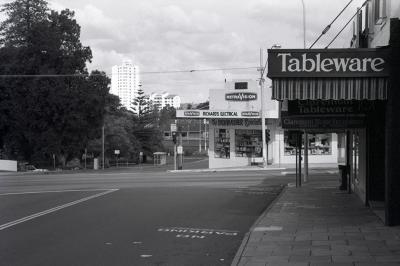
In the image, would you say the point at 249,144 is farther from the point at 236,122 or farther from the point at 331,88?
the point at 331,88

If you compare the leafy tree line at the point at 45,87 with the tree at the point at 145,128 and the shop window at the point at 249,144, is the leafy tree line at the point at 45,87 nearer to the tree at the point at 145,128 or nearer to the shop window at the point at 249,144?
the shop window at the point at 249,144

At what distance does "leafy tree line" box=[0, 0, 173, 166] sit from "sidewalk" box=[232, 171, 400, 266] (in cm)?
4670

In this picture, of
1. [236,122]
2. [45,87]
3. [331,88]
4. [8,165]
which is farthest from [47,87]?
[331,88]

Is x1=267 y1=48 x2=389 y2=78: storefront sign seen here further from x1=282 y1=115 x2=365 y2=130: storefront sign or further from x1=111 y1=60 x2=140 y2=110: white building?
x1=111 y1=60 x2=140 y2=110: white building

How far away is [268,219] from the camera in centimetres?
1314

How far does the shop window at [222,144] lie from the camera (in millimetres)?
50625

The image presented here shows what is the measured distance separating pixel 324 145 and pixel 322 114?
3555 centimetres

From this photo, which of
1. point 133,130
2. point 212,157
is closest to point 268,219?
point 212,157

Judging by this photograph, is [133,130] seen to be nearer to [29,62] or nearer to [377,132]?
[29,62]

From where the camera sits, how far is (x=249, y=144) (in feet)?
165

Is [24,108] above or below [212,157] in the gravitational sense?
above

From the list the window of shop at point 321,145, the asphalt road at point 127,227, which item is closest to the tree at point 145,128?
the window of shop at point 321,145

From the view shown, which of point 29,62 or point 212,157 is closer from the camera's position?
point 212,157

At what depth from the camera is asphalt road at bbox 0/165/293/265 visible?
30.4 feet
